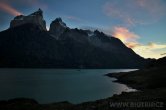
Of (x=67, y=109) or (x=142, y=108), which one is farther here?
(x=67, y=109)

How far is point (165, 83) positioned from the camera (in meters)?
71.6

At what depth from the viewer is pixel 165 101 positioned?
109 feet

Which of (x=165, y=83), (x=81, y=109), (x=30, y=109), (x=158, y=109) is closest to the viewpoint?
(x=158, y=109)

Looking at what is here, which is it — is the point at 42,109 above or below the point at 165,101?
below

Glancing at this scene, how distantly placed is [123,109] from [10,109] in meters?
20.4

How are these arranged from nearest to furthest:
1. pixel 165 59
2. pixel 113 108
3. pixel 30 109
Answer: pixel 113 108
pixel 30 109
pixel 165 59

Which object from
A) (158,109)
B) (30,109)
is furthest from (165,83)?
(30,109)

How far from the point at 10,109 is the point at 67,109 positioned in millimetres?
10614

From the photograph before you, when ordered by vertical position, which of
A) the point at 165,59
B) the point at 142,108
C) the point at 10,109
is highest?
the point at 165,59

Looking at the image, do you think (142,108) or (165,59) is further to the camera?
(165,59)

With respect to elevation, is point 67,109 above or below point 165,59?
→ below

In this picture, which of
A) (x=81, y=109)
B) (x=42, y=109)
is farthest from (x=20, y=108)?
(x=81, y=109)

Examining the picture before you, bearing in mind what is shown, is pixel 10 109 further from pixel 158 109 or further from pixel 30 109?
pixel 158 109

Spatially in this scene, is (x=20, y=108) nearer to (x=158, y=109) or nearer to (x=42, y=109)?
(x=42, y=109)
